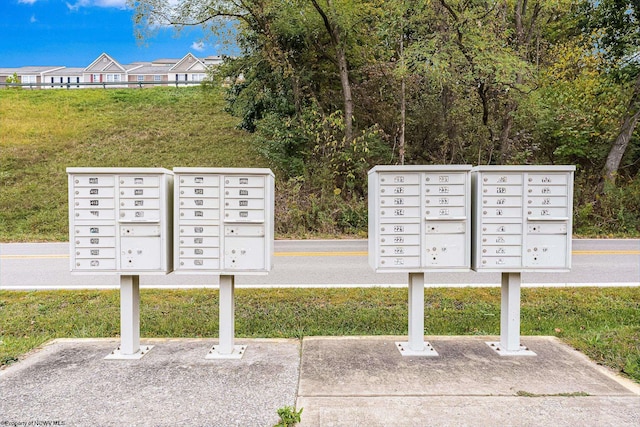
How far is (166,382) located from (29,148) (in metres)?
18.9

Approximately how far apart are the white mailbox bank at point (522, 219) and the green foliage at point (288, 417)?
204cm

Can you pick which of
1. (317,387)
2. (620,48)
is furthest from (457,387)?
(620,48)

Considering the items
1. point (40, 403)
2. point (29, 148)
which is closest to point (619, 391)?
point (40, 403)

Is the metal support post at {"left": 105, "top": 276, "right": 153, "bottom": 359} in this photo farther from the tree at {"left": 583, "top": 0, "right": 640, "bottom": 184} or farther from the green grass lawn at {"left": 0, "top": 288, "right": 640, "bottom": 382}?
the tree at {"left": 583, "top": 0, "right": 640, "bottom": 184}

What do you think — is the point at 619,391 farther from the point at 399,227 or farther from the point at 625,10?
the point at 625,10

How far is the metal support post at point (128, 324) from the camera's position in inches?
154

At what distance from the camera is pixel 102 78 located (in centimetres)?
6194

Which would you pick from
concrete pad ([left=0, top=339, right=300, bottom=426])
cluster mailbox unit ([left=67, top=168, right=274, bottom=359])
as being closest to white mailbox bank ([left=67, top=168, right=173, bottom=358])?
cluster mailbox unit ([left=67, top=168, right=274, bottom=359])

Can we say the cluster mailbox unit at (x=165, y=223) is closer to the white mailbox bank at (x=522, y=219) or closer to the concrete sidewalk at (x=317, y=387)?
the concrete sidewalk at (x=317, y=387)

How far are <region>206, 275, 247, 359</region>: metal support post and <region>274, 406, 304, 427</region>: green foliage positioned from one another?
3.65 feet

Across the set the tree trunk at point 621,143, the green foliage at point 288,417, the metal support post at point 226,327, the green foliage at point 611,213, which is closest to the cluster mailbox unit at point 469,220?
the metal support post at point 226,327

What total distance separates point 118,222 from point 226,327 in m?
1.26

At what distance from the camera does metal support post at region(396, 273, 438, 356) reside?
405 cm

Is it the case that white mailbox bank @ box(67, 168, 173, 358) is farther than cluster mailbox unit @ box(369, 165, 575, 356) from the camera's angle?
No
